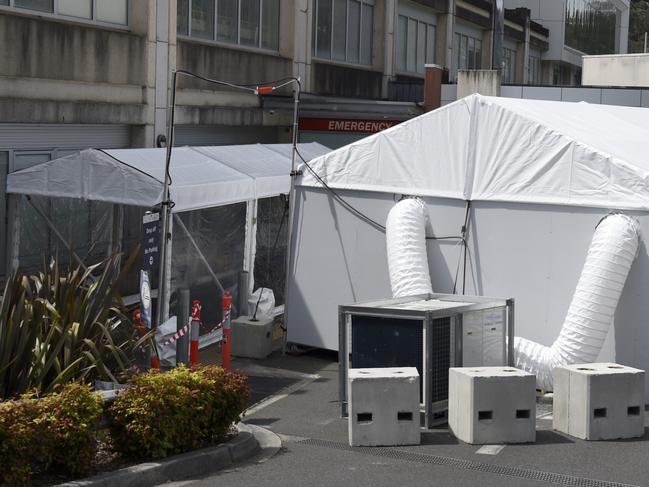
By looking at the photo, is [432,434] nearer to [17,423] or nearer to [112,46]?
[17,423]

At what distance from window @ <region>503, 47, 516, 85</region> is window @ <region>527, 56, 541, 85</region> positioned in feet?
8.48

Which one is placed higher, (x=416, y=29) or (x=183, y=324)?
(x=416, y=29)

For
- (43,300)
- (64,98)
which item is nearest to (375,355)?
(43,300)

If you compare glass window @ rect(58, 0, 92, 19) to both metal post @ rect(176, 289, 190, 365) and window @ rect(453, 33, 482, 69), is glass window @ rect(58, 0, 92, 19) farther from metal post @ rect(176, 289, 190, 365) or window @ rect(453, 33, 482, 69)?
window @ rect(453, 33, 482, 69)

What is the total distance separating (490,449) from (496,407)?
469 millimetres

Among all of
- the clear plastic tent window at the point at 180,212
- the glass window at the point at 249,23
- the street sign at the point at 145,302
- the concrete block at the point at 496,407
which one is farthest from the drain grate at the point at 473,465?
the glass window at the point at 249,23

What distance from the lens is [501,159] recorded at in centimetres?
1527

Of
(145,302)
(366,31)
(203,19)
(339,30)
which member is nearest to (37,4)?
(203,19)

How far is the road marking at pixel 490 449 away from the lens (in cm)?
1151

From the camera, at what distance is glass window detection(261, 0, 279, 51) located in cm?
2609

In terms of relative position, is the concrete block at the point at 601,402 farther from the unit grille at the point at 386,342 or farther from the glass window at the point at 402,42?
the glass window at the point at 402,42

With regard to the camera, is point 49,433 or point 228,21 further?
point 228,21

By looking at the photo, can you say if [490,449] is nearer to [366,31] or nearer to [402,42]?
[366,31]

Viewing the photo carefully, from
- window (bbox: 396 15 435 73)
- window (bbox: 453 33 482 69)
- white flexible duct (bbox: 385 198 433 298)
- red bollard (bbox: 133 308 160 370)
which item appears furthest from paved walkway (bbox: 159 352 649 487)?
window (bbox: 453 33 482 69)
